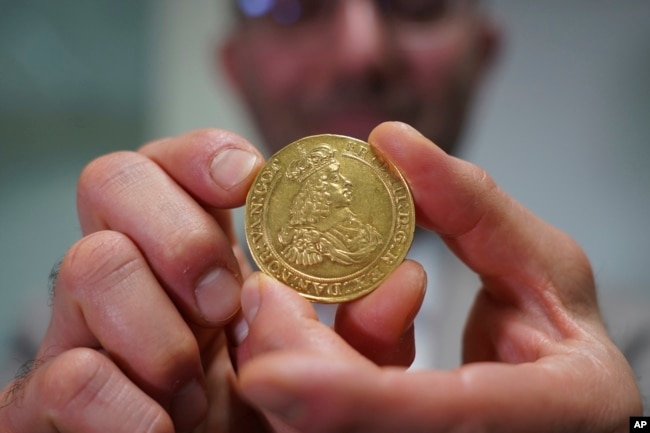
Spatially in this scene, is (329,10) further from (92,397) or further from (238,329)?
(92,397)

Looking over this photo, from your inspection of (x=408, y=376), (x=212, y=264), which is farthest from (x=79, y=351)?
(x=408, y=376)

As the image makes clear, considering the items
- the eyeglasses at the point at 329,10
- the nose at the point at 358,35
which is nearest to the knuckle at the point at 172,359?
the nose at the point at 358,35

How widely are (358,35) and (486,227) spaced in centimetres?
129

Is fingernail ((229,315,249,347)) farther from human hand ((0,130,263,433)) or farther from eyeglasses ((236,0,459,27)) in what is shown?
eyeglasses ((236,0,459,27))

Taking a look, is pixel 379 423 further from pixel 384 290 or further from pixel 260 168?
pixel 260 168

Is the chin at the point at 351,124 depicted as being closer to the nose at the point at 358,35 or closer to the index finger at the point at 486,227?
the nose at the point at 358,35

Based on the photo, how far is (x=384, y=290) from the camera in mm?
750

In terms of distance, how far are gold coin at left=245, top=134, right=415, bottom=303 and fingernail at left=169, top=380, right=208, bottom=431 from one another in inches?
8.8

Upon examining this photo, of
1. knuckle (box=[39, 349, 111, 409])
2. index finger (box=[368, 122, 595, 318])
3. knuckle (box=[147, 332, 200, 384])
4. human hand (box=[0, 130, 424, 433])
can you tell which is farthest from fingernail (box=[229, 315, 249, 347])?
index finger (box=[368, 122, 595, 318])

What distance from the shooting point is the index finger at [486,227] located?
2.55 feet

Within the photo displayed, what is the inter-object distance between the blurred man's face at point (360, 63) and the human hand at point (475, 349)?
1.20 metres

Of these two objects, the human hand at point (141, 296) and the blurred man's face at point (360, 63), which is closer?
the human hand at point (141, 296)

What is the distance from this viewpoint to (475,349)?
39.5 inches

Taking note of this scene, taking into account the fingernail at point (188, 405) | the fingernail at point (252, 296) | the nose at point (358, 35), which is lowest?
the fingernail at point (188, 405)
